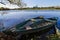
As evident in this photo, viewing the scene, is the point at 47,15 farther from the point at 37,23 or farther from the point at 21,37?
the point at 21,37

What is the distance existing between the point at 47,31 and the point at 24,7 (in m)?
0.49

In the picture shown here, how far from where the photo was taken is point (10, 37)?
247 centimetres

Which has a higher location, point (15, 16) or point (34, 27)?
point (15, 16)

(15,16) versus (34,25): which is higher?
(15,16)

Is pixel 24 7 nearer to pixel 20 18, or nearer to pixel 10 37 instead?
pixel 20 18

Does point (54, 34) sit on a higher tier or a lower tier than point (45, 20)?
lower

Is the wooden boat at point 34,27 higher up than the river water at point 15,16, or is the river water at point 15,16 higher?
the river water at point 15,16

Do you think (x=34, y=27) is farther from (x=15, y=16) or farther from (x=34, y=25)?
(x=15, y=16)

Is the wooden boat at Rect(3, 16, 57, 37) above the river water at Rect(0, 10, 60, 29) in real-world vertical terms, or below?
below

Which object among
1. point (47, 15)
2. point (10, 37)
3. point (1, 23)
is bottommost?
point (10, 37)

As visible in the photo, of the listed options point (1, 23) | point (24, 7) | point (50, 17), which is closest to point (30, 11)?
point (24, 7)

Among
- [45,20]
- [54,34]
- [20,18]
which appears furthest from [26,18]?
[54,34]

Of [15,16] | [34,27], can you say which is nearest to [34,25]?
[34,27]

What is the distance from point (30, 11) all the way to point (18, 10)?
0.18 metres
